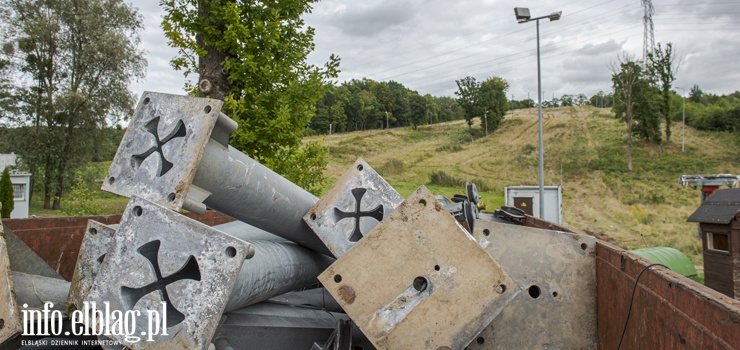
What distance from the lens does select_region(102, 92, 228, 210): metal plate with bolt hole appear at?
10.4ft

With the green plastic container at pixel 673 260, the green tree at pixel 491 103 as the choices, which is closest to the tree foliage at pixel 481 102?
the green tree at pixel 491 103

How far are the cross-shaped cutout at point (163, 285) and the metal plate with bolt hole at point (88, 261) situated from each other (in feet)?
1.55

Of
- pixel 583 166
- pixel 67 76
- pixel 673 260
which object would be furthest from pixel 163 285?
pixel 583 166

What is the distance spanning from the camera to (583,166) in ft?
176

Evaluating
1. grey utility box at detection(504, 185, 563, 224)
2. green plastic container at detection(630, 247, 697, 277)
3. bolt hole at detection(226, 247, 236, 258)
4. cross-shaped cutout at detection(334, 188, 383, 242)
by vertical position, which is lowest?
green plastic container at detection(630, 247, 697, 277)

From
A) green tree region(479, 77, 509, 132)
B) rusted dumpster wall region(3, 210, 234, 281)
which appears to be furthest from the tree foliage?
rusted dumpster wall region(3, 210, 234, 281)

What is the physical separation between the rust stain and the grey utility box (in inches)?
721

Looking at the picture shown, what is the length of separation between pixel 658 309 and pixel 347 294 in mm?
1756

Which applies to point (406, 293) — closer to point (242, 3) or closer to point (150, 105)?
point (150, 105)

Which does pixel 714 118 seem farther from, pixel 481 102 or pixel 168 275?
pixel 168 275

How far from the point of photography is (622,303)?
11.5 feet

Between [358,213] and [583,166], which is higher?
[358,213]

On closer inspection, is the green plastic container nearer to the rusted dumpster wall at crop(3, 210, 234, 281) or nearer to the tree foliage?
the rusted dumpster wall at crop(3, 210, 234, 281)

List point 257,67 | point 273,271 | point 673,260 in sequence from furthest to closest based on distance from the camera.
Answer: point 673,260 → point 257,67 → point 273,271
